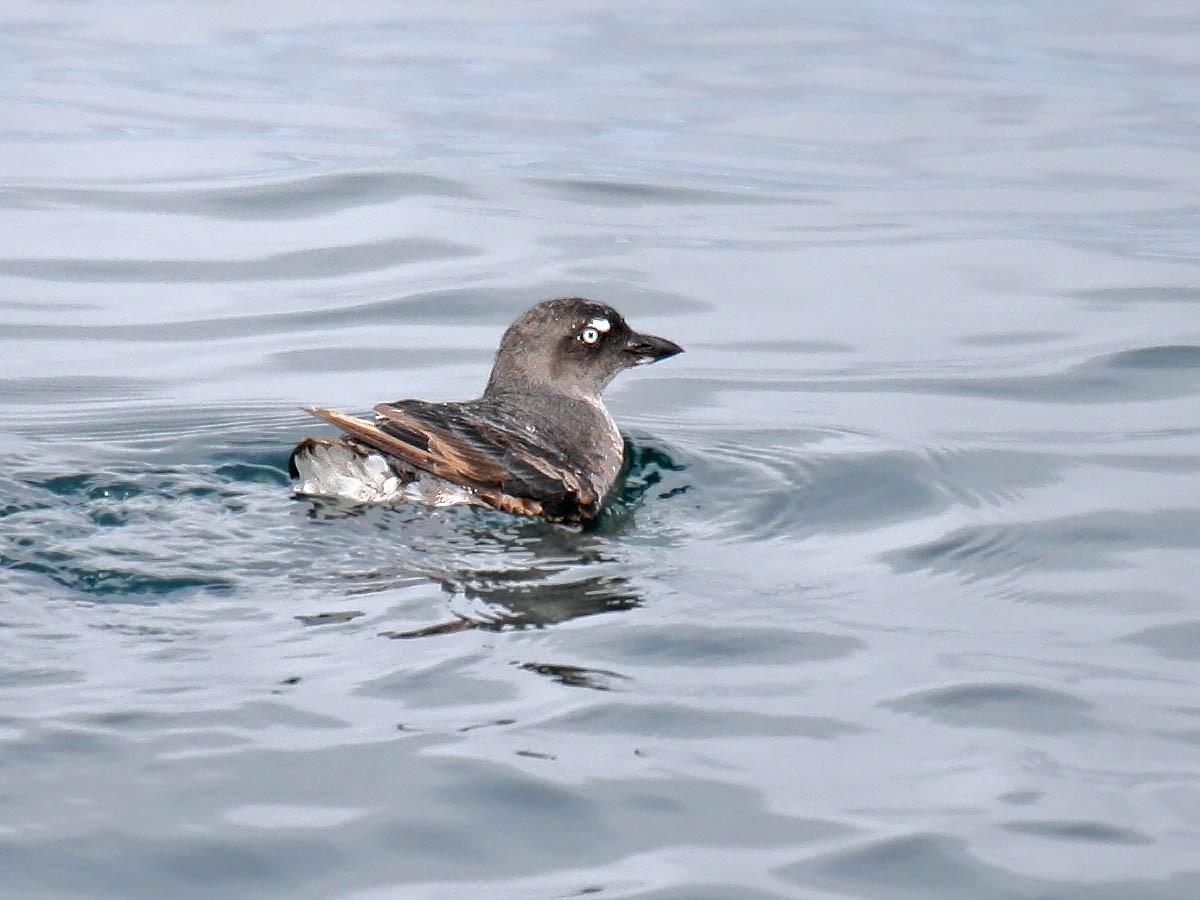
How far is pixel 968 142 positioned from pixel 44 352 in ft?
29.3

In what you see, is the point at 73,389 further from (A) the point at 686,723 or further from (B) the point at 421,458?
(A) the point at 686,723

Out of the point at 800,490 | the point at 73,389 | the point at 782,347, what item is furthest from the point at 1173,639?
the point at 73,389

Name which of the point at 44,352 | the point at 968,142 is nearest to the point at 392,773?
the point at 44,352

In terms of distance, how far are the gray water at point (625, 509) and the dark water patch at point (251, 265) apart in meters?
0.05

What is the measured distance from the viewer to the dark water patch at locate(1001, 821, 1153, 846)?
16.3 ft

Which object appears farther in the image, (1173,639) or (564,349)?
(564,349)

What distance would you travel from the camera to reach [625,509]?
812cm

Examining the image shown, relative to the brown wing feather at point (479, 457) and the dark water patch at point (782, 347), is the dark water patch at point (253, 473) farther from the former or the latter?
the dark water patch at point (782, 347)

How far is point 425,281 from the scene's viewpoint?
12438 mm

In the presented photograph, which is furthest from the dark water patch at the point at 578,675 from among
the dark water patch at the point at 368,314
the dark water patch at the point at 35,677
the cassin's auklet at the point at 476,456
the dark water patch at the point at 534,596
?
the dark water patch at the point at 368,314

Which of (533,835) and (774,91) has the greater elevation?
(774,91)

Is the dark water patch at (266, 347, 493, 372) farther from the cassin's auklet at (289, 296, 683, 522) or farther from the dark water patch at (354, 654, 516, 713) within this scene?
the dark water patch at (354, 654, 516, 713)

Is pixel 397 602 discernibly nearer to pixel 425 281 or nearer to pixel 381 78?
pixel 425 281

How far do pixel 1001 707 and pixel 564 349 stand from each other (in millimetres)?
3555
